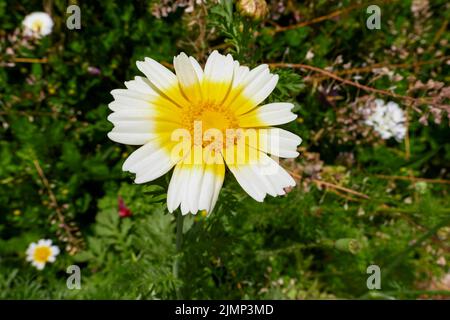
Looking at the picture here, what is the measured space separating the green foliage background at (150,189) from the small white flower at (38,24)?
0.15ft

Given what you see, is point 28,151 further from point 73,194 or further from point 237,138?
point 237,138

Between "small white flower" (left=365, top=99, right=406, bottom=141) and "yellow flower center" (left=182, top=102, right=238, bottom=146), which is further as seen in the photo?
"small white flower" (left=365, top=99, right=406, bottom=141)

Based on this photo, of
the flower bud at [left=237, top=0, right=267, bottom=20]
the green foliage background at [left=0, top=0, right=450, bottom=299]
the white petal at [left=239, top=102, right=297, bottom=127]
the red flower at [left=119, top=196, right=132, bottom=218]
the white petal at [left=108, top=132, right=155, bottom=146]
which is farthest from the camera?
the red flower at [left=119, top=196, right=132, bottom=218]

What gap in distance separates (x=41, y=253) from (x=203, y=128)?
4.95ft

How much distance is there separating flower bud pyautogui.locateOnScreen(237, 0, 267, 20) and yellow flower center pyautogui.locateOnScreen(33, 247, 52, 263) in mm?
1670

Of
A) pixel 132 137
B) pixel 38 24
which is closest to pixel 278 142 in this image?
pixel 132 137

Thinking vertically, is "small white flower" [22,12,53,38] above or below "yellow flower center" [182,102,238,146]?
above

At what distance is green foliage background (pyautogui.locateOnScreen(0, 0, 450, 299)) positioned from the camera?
221 cm

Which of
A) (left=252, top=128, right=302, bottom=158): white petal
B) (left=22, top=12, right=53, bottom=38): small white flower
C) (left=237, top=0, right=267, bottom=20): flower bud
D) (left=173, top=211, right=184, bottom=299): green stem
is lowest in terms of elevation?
(left=173, top=211, right=184, bottom=299): green stem

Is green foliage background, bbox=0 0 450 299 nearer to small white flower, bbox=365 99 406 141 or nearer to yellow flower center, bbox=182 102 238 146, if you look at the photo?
small white flower, bbox=365 99 406 141

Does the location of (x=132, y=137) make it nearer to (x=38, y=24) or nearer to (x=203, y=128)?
(x=203, y=128)

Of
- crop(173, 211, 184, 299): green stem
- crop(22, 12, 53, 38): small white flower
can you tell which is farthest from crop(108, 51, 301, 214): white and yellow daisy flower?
crop(22, 12, 53, 38): small white flower

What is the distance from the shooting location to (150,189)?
2174 millimetres
